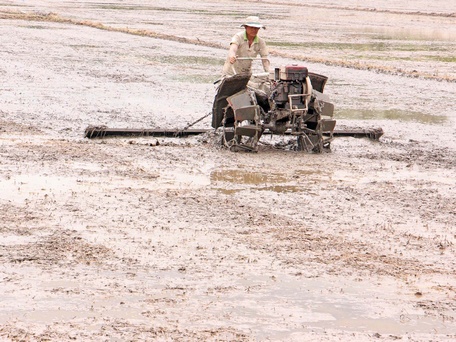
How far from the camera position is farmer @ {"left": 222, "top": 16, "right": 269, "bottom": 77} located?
12.3 m

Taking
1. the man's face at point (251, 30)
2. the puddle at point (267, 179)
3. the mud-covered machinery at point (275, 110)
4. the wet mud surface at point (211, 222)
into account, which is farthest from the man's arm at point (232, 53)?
the puddle at point (267, 179)

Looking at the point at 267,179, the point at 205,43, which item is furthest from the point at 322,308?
the point at 205,43

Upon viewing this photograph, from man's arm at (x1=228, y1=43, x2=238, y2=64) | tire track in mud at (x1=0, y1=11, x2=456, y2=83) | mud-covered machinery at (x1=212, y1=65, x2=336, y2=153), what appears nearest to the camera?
mud-covered machinery at (x1=212, y1=65, x2=336, y2=153)

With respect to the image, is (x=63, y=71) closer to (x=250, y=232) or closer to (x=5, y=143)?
(x=5, y=143)

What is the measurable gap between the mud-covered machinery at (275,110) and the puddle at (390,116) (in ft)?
11.1

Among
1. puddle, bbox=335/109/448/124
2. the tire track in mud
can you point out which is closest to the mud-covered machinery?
puddle, bbox=335/109/448/124

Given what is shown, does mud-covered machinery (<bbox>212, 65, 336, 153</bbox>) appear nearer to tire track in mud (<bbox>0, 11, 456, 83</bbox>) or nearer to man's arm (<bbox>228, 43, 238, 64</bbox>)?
man's arm (<bbox>228, 43, 238, 64</bbox>)

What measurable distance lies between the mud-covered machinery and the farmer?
397 mm

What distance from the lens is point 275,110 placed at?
37.5 ft

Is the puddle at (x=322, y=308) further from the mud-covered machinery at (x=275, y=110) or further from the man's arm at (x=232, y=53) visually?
the man's arm at (x=232, y=53)

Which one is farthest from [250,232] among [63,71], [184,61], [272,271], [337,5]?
[337,5]

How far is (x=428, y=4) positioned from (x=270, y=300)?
2051 inches

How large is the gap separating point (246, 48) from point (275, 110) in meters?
1.47

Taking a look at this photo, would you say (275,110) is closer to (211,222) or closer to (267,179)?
(267,179)
